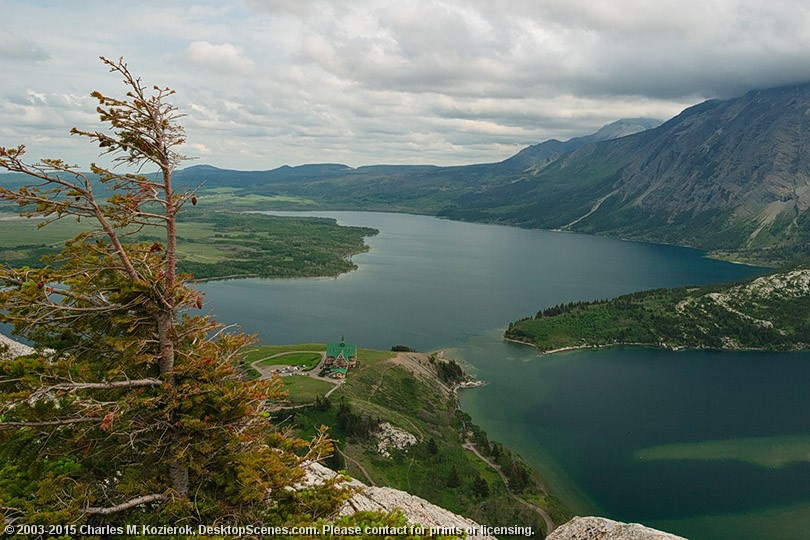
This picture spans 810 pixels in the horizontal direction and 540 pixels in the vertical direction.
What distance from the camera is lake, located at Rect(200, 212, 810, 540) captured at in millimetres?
52750

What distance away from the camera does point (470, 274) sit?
17462cm

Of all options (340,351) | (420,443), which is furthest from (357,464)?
(340,351)

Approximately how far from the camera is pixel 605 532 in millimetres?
18484

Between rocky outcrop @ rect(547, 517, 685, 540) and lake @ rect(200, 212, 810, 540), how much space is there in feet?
51.3

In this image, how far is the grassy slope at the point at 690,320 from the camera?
110500 millimetres

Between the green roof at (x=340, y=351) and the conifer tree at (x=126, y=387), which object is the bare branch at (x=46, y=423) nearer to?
the conifer tree at (x=126, y=387)

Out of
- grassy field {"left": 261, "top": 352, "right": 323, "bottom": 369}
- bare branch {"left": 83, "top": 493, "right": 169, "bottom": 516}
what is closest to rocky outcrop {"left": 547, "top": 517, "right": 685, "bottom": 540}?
bare branch {"left": 83, "top": 493, "right": 169, "bottom": 516}

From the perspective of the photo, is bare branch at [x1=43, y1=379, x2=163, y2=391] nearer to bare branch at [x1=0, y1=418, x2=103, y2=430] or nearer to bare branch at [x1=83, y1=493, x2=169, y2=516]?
bare branch at [x1=0, y1=418, x2=103, y2=430]

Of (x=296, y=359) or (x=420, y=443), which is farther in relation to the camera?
(x=296, y=359)

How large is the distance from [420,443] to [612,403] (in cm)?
3585

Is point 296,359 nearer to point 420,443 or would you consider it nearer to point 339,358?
point 339,358

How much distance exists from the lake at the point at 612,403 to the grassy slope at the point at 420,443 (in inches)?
197

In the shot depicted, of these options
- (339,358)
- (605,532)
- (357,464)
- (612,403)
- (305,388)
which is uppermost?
(605,532)

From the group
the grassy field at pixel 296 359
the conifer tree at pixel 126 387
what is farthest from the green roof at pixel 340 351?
the conifer tree at pixel 126 387
